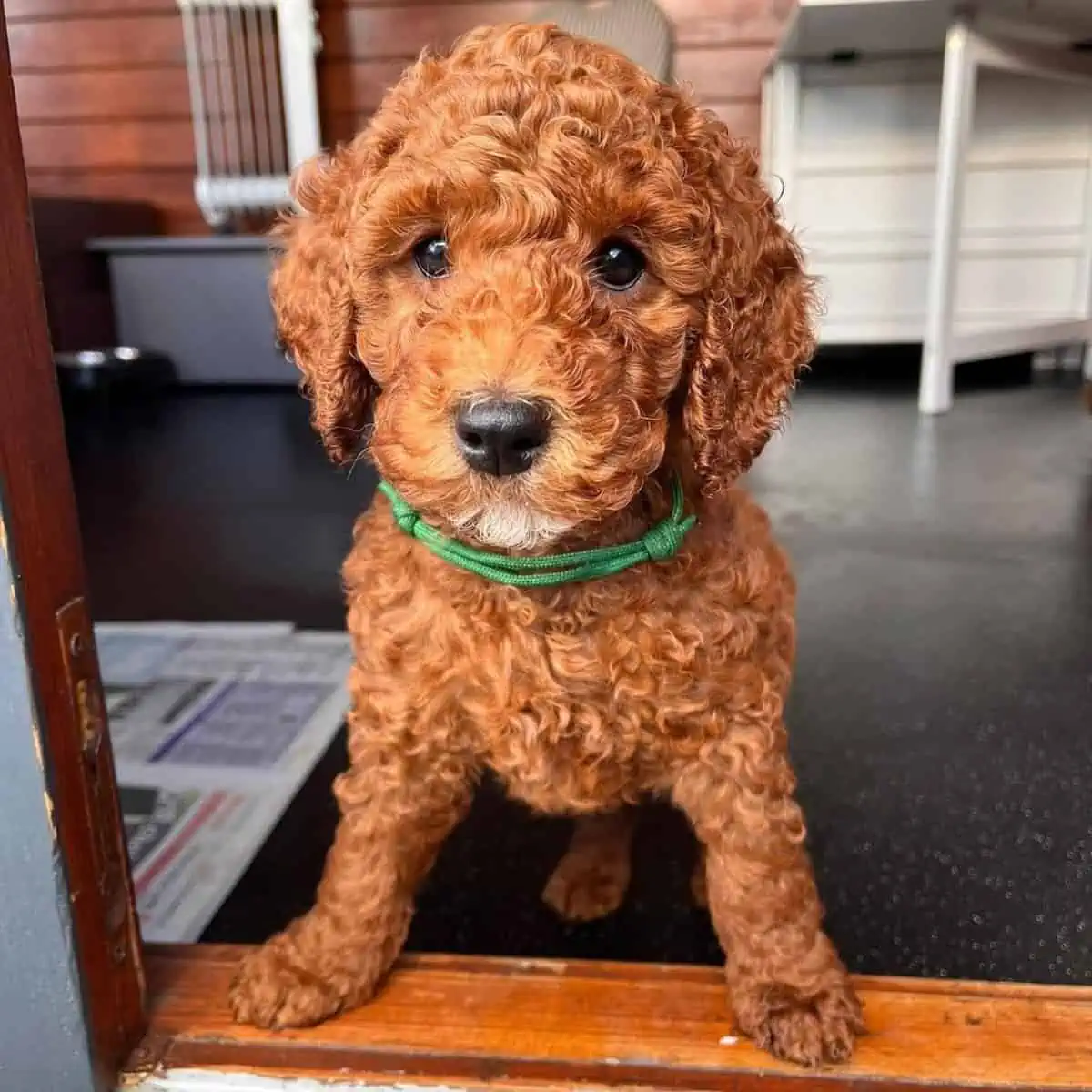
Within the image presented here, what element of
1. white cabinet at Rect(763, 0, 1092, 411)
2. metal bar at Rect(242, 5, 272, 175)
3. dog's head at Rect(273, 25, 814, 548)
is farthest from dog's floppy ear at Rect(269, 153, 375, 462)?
metal bar at Rect(242, 5, 272, 175)

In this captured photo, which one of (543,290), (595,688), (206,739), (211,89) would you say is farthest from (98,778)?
(211,89)

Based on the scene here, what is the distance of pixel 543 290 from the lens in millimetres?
842

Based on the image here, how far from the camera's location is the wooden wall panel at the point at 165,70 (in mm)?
4859

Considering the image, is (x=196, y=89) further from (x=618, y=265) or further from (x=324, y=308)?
(x=618, y=265)

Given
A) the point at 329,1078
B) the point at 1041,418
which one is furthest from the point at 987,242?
the point at 329,1078

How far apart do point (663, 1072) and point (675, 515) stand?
1.54 ft

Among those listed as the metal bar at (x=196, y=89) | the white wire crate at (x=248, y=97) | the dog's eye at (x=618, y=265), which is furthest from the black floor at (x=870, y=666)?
the metal bar at (x=196, y=89)

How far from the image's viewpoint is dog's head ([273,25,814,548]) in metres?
0.79

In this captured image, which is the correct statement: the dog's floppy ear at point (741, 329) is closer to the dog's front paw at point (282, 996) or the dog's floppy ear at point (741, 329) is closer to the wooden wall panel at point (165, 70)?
the dog's front paw at point (282, 996)

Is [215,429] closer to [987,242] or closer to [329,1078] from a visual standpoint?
[987,242]

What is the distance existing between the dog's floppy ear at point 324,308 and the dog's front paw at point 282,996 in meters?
0.47

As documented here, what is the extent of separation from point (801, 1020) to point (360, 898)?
0.41m

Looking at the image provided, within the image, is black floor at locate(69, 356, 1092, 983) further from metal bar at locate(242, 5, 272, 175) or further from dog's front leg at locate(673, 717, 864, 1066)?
metal bar at locate(242, 5, 272, 175)

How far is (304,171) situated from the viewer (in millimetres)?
1035
